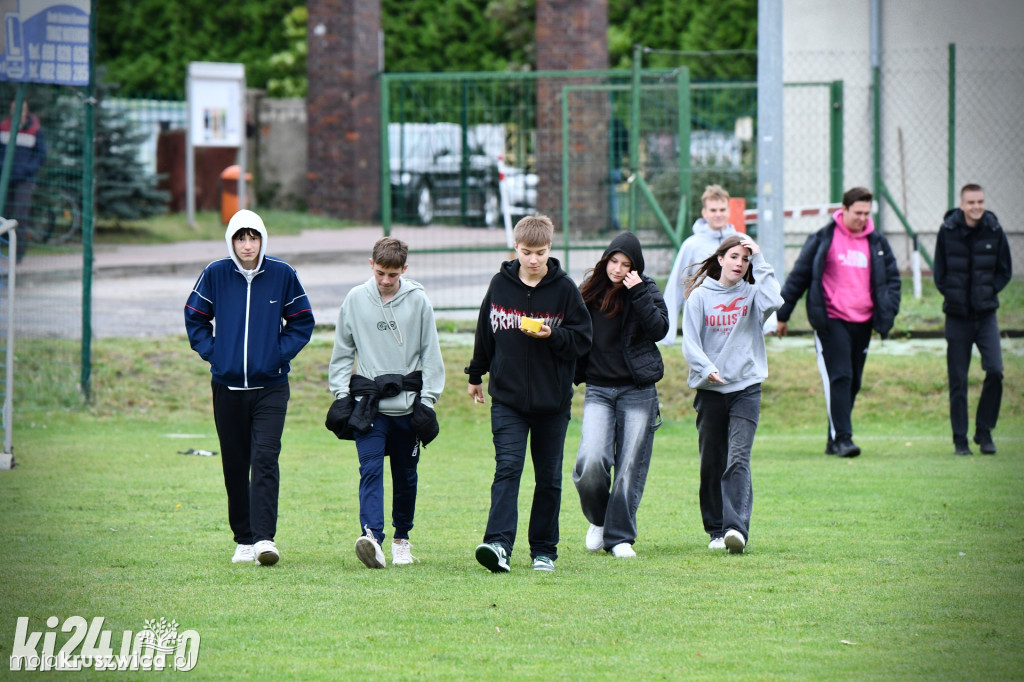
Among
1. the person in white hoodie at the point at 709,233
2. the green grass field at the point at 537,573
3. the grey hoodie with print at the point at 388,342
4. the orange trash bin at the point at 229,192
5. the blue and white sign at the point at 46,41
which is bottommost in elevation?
the green grass field at the point at 537,573

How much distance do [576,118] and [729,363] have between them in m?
12.3

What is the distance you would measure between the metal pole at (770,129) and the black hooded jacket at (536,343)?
5.64 meters

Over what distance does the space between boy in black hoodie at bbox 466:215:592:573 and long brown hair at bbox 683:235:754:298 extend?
991mm

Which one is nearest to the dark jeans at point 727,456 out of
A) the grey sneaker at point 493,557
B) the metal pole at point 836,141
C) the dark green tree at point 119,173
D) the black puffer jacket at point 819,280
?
the grey sneaker at point 493,557

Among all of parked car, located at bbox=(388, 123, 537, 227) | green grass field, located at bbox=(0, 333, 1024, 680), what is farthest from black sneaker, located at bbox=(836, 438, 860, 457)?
parked car, located at bbox=(388, 123, 537, 227)

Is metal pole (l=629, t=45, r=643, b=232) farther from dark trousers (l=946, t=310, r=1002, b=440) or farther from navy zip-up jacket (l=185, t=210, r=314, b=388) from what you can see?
navy zip-up jacket (l=185, t=210, r=314, b=388)

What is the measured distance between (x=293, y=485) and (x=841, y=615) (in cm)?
492

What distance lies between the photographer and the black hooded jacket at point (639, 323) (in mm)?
7340

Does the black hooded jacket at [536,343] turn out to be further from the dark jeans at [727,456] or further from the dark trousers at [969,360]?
the dark trousers at [969,360]

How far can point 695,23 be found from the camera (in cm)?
3603

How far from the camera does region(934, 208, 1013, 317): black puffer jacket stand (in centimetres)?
1132

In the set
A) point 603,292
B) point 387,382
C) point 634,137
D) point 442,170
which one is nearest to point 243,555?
point 387,382

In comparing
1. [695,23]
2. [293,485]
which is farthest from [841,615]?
[695,23]

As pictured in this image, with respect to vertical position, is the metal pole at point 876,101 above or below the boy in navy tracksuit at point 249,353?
above
